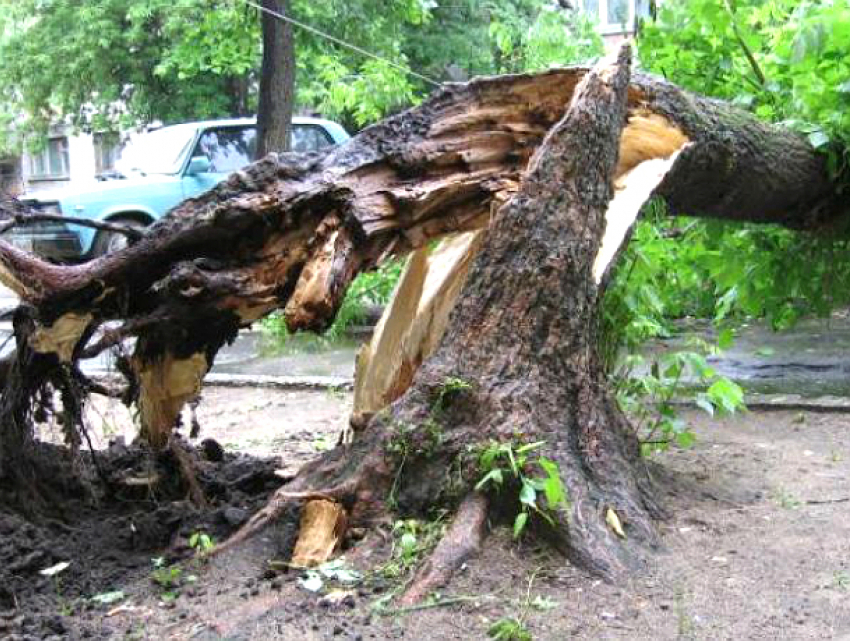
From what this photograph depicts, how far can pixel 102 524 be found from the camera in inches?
164

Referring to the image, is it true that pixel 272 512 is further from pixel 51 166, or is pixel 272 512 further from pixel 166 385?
pixel 51 166

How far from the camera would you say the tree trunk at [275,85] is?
468 inches

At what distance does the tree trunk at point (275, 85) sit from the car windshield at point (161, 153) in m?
3.31

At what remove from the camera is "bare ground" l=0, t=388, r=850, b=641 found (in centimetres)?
313

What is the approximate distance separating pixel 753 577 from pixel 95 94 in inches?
958

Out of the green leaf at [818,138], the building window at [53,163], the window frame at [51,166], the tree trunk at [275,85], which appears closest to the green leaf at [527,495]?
the green leaf at [818,138]

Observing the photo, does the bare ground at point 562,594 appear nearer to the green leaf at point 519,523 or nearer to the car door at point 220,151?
the green leaf at point 519,523

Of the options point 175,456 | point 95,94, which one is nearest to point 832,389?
point 175,456

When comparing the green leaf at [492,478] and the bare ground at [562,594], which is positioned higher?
the green leaf at [492,478]

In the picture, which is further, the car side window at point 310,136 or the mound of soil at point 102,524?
the car side window at point 310,136

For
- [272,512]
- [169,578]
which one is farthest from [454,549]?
[169,578]

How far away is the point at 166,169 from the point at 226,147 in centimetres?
94

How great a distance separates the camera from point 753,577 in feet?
11.5

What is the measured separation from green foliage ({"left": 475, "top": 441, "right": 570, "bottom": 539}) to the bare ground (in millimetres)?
135
